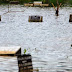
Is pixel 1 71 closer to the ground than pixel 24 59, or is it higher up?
closer to the ground

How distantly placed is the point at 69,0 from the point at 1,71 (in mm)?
112271

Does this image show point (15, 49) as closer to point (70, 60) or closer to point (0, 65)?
point (0, 65)

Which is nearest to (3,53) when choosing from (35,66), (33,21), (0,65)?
(0,65)

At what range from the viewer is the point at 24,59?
1352 centimetres

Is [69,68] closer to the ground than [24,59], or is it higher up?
closer to the ground

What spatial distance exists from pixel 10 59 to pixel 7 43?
772 cm

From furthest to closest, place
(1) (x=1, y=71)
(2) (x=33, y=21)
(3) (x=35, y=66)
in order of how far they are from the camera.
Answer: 1. (2) (x=33, y=21)
2. (3) (x=35, y=66)
3. (1) (x=1, y=71)

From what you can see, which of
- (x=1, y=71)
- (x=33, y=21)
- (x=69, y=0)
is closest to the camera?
(x=1, y=71)

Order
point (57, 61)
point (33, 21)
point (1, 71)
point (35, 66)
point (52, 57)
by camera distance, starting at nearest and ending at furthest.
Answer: point (1, 71), point (35, 66), point (57, 61), point (52, 57), point (33, 21)

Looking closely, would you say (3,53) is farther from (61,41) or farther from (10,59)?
(61,41)

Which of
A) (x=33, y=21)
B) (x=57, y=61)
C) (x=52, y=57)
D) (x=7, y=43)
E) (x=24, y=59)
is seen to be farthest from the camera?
(x=33, y=21)

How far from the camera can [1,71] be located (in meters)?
16.2

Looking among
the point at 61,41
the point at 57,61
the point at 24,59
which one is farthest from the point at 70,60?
the point at 61,41

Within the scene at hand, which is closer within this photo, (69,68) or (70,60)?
(69,68)
